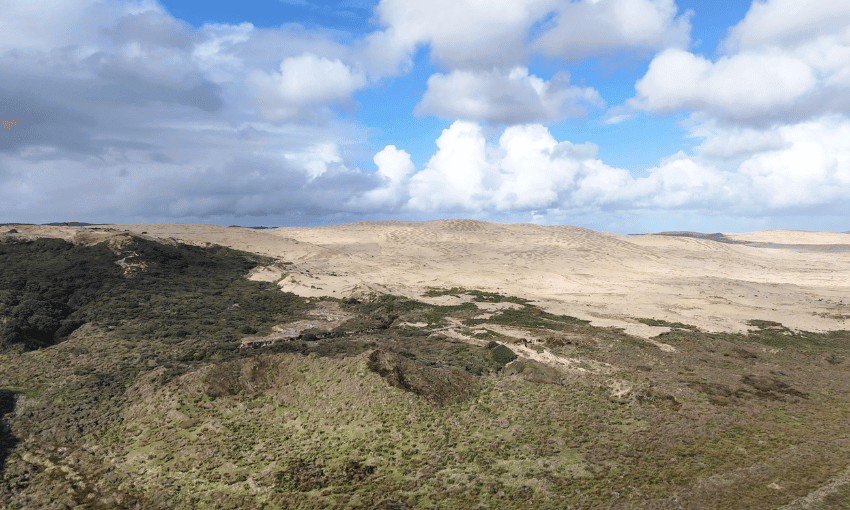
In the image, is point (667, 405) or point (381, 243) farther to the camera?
point (381, 243)

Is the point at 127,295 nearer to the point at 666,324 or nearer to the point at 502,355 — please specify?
the point at 502,355

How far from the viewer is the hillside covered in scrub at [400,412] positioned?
1294cm

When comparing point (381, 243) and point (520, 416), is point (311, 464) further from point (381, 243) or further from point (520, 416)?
point (381, 243)

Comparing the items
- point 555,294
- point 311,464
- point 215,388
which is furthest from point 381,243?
point 311,464

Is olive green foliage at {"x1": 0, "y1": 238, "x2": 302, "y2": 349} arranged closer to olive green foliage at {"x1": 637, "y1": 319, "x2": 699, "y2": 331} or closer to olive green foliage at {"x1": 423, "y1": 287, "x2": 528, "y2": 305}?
olive green foliage at {"x1": 423, "y1": 287, "x2": 528, "y2": 305}

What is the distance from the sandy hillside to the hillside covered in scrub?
248 inches

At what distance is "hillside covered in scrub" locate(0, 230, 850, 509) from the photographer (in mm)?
12938

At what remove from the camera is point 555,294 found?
42000 mm

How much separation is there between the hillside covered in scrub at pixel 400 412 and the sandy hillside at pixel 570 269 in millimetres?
6298

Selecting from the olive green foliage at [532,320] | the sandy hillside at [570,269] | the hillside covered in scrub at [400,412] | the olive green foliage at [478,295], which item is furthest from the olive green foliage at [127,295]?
the olive green foliage at [532,320]

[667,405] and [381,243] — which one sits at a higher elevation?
[381,243]

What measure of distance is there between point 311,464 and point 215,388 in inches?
242

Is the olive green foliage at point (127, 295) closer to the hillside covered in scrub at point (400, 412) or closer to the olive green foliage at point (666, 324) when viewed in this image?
the hillside covered in scrub at point (400, 412)

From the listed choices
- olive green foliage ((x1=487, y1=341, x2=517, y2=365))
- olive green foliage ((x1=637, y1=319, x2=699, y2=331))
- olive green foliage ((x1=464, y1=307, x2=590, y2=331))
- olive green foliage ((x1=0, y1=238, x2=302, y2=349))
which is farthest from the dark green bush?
olive green foliage ((x1=0, y1=238, x2=302, y2=349))
